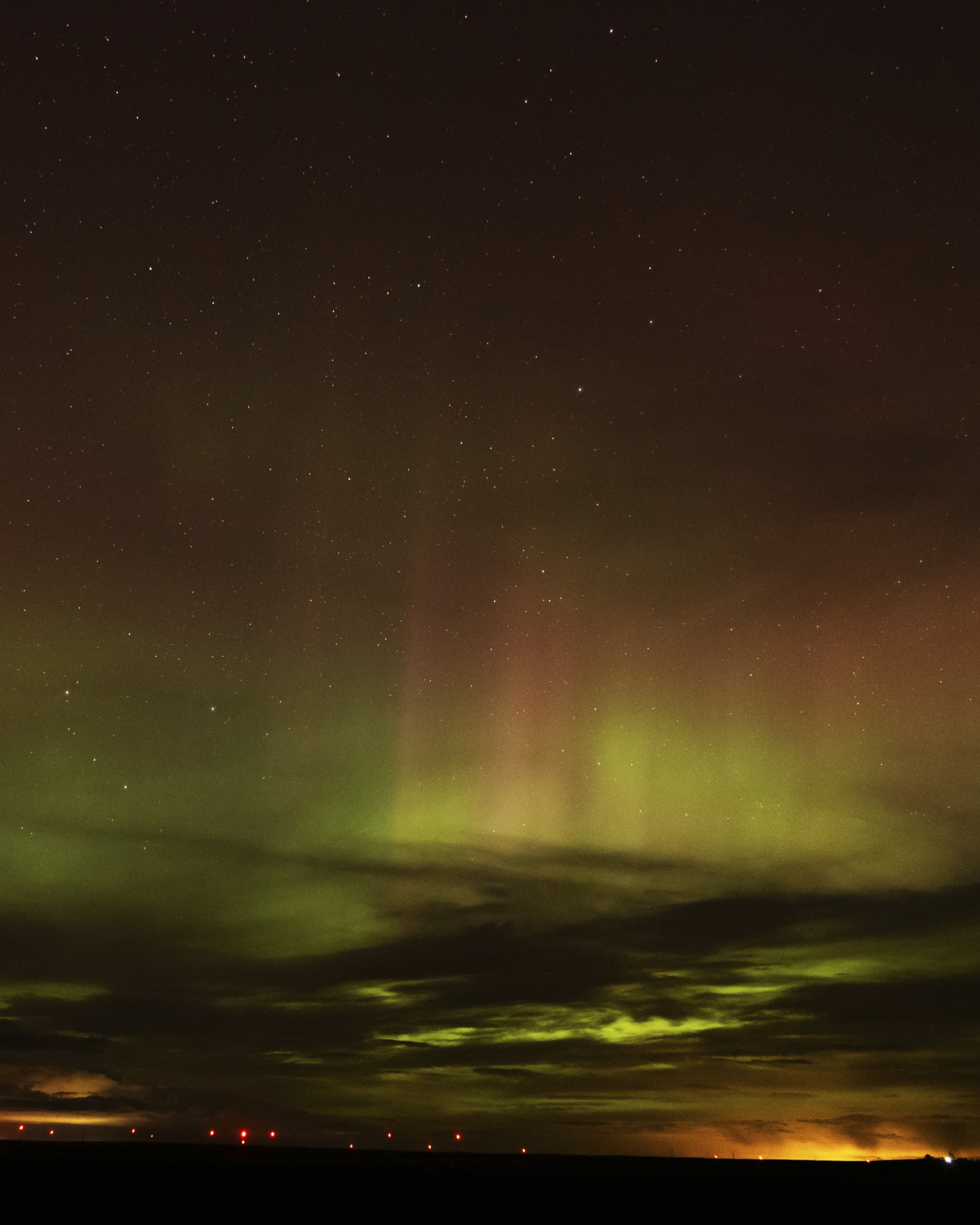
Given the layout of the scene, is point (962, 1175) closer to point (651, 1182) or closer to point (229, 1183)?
point (651, 1182)

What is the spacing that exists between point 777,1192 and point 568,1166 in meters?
65.3

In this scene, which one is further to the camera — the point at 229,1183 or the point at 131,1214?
the point at 229,1183

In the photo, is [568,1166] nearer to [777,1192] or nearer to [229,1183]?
[777,1192]

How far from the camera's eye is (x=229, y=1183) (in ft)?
254

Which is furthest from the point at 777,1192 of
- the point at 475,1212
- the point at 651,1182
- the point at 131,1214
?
the point at 131,1214

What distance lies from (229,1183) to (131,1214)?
1065 inches

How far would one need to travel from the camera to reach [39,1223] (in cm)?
4691

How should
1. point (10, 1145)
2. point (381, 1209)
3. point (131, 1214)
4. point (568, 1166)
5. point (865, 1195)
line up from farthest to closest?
point (10, 1145)
point (568, 1166)
point (865, 1195)
point (381, 1209)
point (131, 1214)

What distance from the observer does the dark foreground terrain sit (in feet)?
189

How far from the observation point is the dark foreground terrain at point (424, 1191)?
57562 millimetres

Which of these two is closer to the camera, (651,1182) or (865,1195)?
(865,1195)

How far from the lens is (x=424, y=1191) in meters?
75.2

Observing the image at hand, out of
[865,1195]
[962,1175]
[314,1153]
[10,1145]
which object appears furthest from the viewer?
[10,1145]

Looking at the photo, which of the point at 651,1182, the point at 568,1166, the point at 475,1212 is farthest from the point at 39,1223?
the point at 568,1166
